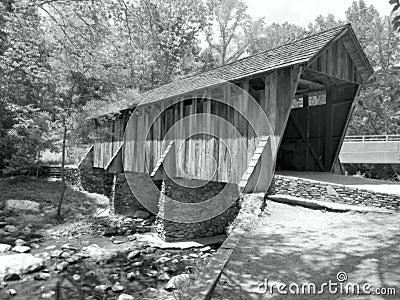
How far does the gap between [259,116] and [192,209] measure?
4924 mm

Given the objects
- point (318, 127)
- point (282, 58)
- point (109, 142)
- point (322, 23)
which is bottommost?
point (109, 142)

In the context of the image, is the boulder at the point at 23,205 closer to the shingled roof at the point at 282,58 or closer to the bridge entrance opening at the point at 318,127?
the shingled roof at the point at 282,58

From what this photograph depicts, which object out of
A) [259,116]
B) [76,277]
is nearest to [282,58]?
[259,116]

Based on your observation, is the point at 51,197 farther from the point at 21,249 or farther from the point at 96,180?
the point at 21,249

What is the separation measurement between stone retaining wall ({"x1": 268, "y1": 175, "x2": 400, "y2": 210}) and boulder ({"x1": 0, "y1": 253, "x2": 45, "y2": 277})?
21.6 feet

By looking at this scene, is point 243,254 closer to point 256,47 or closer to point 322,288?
point 322,288

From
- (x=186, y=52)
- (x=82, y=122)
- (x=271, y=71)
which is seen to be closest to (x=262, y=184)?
(x=271, y=71)

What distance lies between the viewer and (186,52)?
91.2ft

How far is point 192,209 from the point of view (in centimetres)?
1170

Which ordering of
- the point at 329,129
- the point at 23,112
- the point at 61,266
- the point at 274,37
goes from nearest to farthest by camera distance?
the point at 61,266 → the point at 329,129 → the point at 23,112 → the point at 274,37

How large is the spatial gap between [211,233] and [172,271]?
335cm

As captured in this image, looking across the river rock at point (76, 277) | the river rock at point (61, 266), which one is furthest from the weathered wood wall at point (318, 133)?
the river rock at point (61, 266)

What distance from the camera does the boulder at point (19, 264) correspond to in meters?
8.06

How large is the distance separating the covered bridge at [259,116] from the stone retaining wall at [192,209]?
50 centimetres
